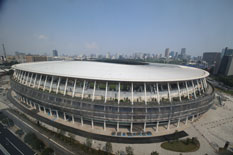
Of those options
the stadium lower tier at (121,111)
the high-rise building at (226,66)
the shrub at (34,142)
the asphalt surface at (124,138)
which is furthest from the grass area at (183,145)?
the high-rise building at (226,66)

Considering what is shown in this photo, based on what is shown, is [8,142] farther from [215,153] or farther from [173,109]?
[215,153]

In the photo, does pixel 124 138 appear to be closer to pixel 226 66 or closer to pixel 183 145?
pixel 183 145

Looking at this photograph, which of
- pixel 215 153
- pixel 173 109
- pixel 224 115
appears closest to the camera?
pixel 215 153

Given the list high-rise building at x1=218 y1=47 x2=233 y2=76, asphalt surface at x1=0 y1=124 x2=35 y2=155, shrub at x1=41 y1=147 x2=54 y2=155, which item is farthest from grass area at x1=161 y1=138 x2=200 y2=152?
high-rise building at x1=218 y1=47 x2=233 y2=76

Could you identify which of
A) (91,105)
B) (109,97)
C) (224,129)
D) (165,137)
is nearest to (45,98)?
(91,105)

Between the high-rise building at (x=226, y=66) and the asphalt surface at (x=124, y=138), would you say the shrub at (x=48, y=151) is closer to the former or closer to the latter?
the asphalt surface at (x=124, y=138)

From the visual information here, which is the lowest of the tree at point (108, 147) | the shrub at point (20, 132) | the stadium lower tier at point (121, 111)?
the shrub at point (20, 132)
